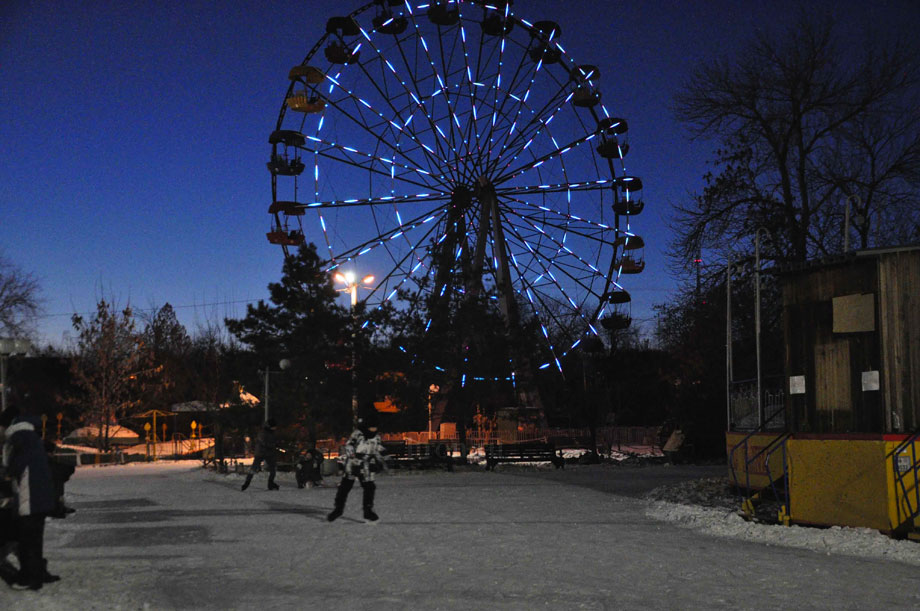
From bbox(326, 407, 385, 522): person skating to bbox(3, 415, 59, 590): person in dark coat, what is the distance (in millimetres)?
5523

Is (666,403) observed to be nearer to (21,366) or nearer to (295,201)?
(295,201)

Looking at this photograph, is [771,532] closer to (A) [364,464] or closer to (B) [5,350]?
(A) [364,464]

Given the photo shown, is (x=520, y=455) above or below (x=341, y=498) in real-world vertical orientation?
below

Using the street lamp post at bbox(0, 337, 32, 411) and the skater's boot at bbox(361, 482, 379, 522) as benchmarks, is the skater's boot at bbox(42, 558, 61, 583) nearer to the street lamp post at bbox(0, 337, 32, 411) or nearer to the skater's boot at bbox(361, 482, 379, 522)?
the skater's boot at bbox(361, 482, 379, 522)

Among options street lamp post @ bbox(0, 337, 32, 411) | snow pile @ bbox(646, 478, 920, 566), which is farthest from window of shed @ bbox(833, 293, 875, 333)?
street lamp post @ bbox(0, 337, 32, 411)

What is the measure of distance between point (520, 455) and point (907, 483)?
2081cm

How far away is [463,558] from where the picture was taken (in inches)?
413

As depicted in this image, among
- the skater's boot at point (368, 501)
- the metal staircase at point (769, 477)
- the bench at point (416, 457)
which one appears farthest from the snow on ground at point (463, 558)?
the bench at point (416, 457)

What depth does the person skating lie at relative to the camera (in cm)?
1398

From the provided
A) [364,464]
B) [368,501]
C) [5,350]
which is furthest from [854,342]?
[5,350]

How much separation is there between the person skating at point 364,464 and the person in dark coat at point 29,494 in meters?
5.52

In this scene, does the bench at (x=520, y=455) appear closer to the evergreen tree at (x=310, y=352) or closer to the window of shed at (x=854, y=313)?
the evergreen tree at (x=310, y=352)

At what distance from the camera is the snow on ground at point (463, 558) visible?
816 centimetres

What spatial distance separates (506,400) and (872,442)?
25.9 metres
